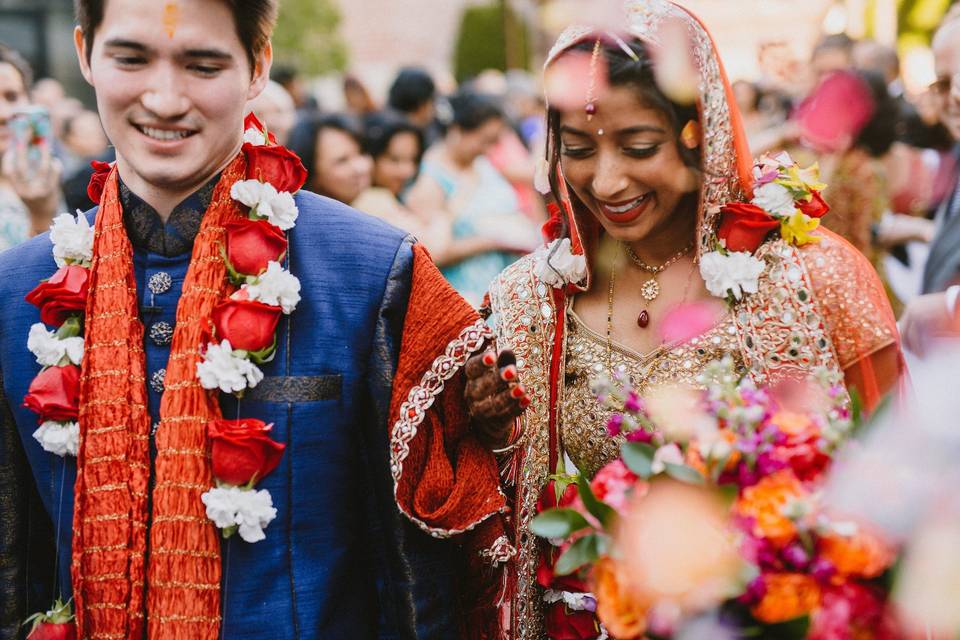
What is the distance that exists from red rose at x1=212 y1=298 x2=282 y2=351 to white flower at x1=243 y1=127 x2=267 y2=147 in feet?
1.30

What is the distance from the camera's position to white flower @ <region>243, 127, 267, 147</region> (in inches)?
97.4

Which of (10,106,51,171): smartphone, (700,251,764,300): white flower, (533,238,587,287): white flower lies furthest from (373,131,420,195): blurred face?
(700,251,764,300): white flower

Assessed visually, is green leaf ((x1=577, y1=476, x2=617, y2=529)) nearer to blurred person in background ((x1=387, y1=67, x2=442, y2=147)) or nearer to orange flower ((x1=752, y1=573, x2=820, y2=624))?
orange flower ((x1=752, y1=573, x2=820, y2=624))

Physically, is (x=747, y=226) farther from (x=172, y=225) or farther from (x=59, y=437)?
(x=59, y=437)

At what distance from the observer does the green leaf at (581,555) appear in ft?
6.36

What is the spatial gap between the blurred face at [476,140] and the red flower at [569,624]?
14.1 feet

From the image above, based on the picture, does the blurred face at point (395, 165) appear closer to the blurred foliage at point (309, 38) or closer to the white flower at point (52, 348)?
the white flower at point (52, 348)

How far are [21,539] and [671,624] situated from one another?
4.68 ft

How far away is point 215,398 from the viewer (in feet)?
7.35

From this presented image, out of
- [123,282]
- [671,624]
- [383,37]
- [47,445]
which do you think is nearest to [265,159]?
[123,282]

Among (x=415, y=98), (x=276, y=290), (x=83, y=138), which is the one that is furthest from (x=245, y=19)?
(x=83, y=138)

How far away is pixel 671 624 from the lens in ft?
5.90

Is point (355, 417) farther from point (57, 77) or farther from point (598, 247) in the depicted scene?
point (57, 77)

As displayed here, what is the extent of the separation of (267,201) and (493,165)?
14.8 feet
